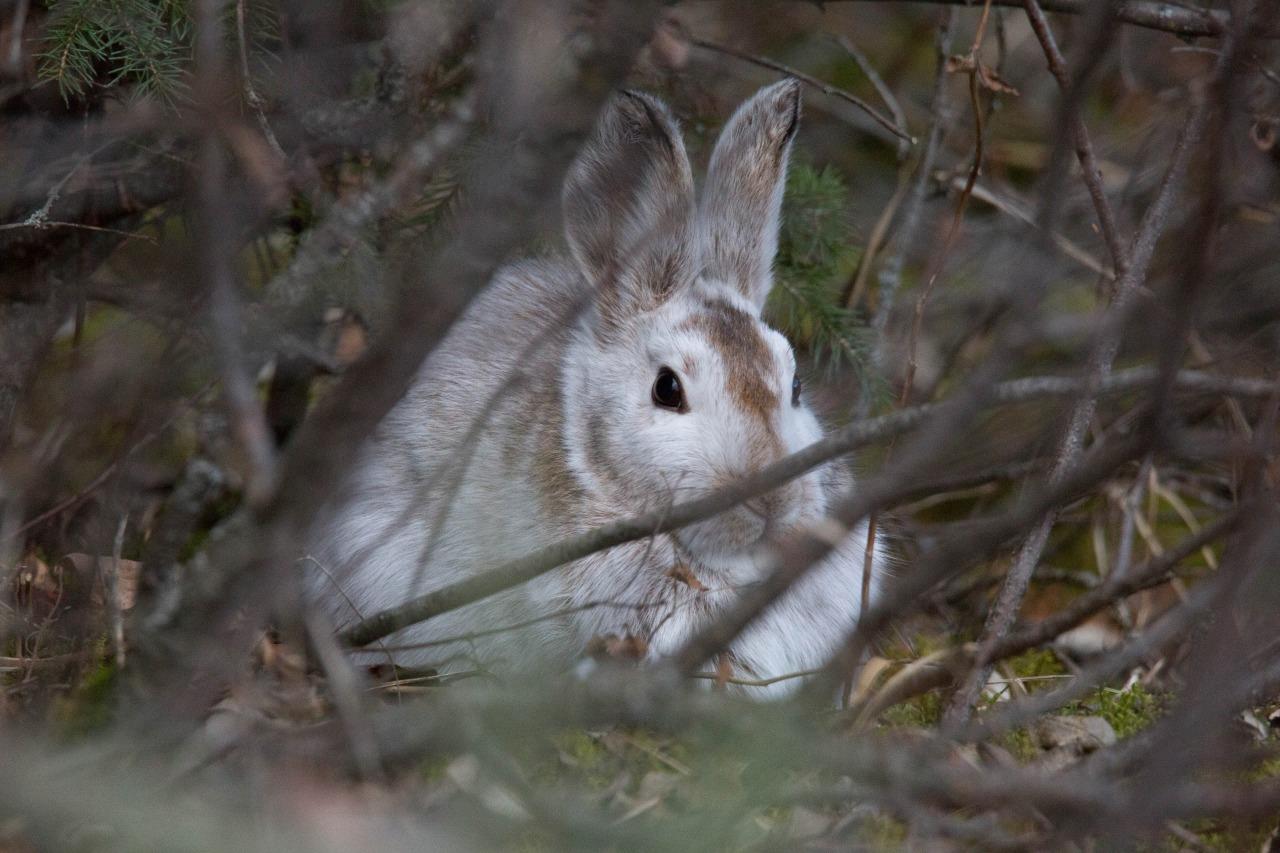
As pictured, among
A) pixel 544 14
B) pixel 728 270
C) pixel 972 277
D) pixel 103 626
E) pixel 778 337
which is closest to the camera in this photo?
pixel 544 14

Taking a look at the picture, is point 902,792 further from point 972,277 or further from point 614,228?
point 972,277

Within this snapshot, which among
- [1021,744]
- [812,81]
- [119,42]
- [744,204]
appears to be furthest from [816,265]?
[119,42]

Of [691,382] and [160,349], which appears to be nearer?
[691,382]

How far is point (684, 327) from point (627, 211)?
537 mm

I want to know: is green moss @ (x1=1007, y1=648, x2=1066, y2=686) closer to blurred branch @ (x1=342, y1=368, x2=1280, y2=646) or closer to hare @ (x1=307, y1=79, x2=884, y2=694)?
hare @ (x1=307, y1=79, x2=884, y2=694)

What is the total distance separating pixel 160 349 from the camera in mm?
4598

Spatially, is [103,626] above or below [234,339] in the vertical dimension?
below

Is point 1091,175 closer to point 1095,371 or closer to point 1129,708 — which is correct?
point 1095,371

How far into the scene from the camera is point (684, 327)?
4.54m

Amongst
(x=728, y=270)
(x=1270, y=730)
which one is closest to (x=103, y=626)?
(x=728, y=270)

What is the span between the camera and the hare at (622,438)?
4051mm

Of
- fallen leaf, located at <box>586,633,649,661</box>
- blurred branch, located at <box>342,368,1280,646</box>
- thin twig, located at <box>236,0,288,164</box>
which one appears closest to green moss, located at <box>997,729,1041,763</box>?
fallen leaf, located at <box>586,633,649,661</box>

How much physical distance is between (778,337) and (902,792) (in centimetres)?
237

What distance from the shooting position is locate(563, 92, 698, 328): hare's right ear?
15.3 feet
